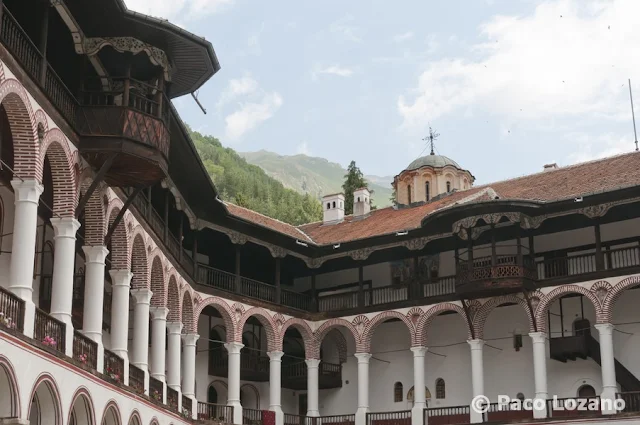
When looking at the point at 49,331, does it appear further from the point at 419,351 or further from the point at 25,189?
the point at 419,351

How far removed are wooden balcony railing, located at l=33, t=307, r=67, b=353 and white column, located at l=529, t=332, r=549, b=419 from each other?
16.7m

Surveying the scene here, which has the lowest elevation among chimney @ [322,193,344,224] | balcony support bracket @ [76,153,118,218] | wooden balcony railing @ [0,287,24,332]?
wooden balcony railing @ [0,287,24,332]

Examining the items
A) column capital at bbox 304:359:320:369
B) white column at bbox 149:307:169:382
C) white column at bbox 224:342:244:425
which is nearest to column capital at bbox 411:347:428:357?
column capital at bbox 304:359:320:369

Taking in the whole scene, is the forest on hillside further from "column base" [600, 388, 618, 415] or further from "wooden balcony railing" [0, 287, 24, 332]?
"wooden balcony railing" [0, 287, 24, 332]

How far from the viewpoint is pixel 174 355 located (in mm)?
29234

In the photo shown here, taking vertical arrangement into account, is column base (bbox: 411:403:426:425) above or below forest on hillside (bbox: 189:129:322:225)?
below

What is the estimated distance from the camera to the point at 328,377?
36656 mm

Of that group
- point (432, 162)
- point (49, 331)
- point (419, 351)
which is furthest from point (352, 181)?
point (49, 331)

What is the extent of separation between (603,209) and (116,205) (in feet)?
49.2

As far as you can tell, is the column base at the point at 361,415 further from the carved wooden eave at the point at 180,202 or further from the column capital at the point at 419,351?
the carved wooden eave at the point at 180,202

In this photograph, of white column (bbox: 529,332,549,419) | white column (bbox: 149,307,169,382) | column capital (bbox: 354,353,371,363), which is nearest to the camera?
white column (bbox: 149,307,169,382)

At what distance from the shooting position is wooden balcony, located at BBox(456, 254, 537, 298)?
102ft

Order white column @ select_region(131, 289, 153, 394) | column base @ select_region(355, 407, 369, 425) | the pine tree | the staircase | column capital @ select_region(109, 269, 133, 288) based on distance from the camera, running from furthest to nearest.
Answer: the pine tree → column base @ select_region(355, 407, 369, 425) → the staircase → white column @ select_region(131, 289, 153, 394) → column capital @ select_region(109, 269, 133, 288)

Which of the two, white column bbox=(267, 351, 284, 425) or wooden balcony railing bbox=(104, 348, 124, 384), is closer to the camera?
wooden balcony railing bbox=(104, 348, 124, 384)
